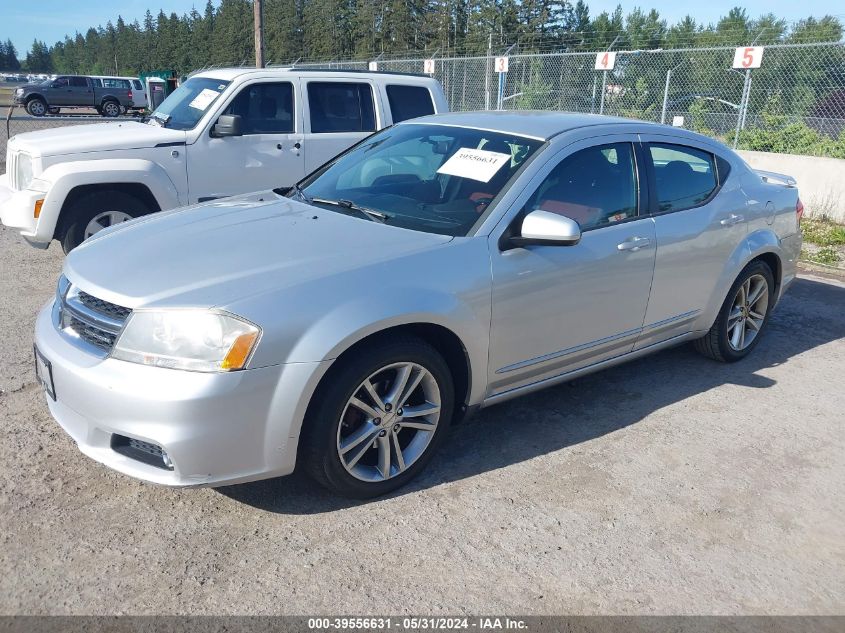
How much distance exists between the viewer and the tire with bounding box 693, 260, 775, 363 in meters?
4.80

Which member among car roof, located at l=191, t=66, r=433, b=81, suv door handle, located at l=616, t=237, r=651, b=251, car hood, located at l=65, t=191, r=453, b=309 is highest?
car roof, located at l=191, t=66, r=433, b=81

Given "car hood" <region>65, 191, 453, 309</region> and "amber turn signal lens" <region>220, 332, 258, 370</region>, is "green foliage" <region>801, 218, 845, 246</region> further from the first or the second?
"amber turn signal lens" <region>220, 332, 258, 370</region>

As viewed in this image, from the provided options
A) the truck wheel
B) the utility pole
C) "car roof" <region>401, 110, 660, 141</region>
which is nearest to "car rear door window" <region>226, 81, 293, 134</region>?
"car roof" <region>401, 110, 660, 141</region>

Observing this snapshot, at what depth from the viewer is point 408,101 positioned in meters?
7.75

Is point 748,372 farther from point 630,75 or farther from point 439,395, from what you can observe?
point 630,75

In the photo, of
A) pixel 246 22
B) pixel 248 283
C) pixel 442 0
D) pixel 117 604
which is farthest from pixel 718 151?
pixel 246 22

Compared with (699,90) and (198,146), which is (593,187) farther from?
(699,90)

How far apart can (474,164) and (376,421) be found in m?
1.47

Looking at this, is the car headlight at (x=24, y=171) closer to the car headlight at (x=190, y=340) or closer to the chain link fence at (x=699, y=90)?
the car headlight at (x=190, y=340)

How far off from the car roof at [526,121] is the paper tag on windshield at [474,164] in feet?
0.75

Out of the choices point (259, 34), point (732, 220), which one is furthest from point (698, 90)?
point (732, 220)

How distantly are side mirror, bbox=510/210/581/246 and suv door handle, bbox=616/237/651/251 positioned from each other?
23.0 inches

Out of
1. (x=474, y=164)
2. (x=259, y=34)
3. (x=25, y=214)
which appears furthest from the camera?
(x=259, y=34)

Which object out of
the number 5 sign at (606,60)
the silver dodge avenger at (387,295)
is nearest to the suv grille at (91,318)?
the silver dodge avenger at (387,295)
